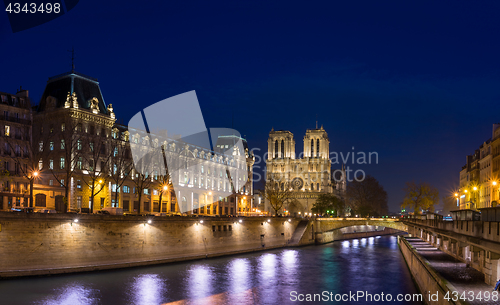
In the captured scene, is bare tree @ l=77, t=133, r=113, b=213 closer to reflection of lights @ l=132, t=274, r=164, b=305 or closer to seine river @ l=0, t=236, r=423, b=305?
seine river @ l=0, t=236, r=423, b=305

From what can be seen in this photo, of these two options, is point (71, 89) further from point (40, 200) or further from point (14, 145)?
point (40, 200)

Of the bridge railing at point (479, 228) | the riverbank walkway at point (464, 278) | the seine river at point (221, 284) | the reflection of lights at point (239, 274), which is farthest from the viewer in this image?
the reflection of lights at point (239, 274)

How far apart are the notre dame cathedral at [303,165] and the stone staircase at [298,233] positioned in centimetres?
6573

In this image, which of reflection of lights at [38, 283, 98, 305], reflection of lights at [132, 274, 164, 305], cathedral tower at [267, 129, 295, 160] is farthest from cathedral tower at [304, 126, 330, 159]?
reflection of lights at [38, 283, 98, 305]

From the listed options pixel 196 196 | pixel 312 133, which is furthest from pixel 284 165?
pixel 196 196

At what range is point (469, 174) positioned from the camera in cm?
9769

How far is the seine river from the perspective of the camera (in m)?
34.9

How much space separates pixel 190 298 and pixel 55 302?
9743 mm

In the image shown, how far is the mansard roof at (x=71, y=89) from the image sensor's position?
7131 cm

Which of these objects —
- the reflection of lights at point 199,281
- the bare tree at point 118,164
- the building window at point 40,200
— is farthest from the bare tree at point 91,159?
the reflection of lights at point 199,281

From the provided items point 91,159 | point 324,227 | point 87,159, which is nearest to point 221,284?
point 87,159

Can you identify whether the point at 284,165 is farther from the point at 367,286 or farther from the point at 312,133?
the point at 367,286

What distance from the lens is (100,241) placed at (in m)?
46.0

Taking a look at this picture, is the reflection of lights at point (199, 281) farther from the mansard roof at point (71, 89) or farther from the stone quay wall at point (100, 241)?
the mansard roof at point (71, 89)
